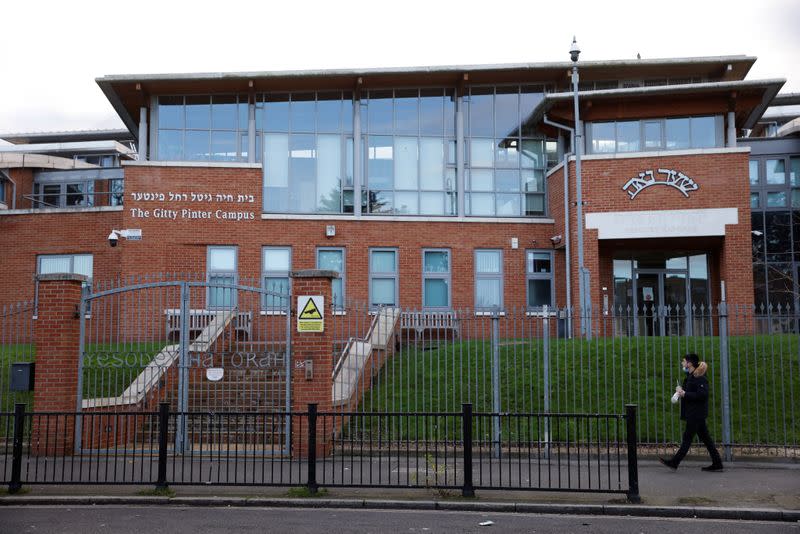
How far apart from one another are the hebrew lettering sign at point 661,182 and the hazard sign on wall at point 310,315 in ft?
38.1

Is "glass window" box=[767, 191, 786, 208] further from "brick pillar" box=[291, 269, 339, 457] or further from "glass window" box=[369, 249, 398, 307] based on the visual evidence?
"brick pillar" box=[291, 269, 339, 457]

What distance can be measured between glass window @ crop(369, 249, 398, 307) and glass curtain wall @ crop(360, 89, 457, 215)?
1.35 metres

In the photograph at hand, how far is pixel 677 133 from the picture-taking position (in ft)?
70.7

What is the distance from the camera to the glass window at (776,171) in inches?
1145

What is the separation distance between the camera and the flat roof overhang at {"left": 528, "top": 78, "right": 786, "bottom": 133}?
2048 cm

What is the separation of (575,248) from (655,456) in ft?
32.5

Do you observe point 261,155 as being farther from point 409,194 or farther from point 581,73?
point 581,73

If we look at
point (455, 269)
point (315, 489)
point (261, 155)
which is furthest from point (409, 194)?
point (315, 489)

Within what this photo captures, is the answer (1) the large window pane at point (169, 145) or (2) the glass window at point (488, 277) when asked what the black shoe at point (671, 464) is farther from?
(1) the large window pane at point (169, 145)

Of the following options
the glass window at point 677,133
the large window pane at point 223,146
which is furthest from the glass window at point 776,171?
the large window pane at point 223,146

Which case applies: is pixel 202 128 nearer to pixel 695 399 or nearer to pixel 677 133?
pixel 677 133

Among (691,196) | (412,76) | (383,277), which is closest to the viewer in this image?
(691,196)

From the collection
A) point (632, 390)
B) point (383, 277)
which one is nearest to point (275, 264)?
point (383, 277)

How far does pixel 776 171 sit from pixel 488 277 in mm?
13980
